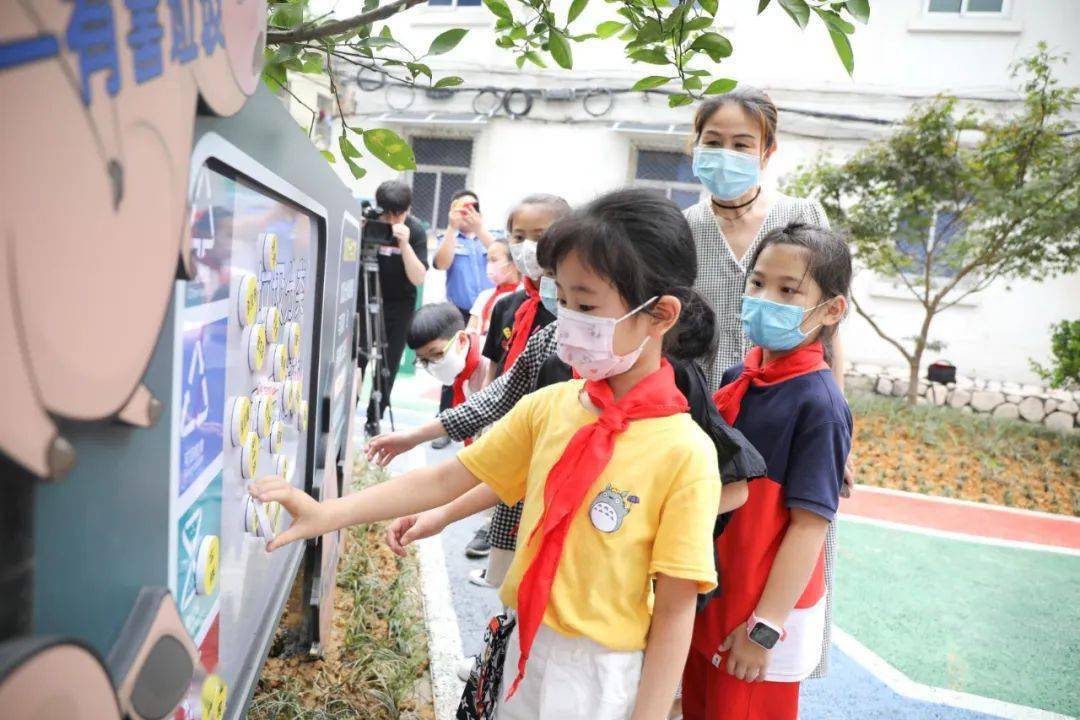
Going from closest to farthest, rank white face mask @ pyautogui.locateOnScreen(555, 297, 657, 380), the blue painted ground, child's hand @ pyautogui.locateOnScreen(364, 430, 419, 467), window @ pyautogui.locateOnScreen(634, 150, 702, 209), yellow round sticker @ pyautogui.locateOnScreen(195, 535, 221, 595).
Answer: yellow round sticker @ pyautogui.locateOnScreen(195, 535, 221, 595)
white face mask @ pyautogui.locateOnScreen(555, 297, 657, 380)
child's hand @ pyautogui.locateOnScreen(364, 430, 419, 467)
the blue painted ground
window @ pyautogui.locateOnScreen(634, 150, 702, 209)

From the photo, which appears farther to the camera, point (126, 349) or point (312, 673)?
point (312, 673)

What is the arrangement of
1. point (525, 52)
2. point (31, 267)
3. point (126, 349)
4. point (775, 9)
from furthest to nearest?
point (775, 9) → point (525, 52) → point (126, 349) → point (31, 267)

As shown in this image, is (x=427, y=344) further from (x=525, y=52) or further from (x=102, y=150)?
(x=102, y=150)

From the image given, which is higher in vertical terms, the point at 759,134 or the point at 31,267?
the point at 759,134

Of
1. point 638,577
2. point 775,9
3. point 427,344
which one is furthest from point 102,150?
point 775,9

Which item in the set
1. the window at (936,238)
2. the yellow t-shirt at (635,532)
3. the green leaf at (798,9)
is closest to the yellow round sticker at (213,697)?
the yellow t-shirt at (635,532)

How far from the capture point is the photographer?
15.8 ft

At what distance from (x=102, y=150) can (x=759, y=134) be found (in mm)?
2059

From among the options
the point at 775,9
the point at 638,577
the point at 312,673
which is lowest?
the point at 312,673

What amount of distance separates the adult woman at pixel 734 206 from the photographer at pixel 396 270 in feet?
9.11

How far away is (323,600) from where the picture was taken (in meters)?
2.44

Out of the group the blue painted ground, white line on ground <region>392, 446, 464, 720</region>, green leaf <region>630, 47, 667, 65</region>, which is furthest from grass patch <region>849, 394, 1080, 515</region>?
green leaf <region>630, 47, 667, 65</region>

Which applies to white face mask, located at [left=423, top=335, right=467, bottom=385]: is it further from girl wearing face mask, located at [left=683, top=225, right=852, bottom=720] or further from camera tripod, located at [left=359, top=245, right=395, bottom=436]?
camera tripod, located at [left=359, top=245, right=395, bottom=436]

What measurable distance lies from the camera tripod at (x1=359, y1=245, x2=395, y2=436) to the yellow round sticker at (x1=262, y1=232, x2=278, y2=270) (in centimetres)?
351
